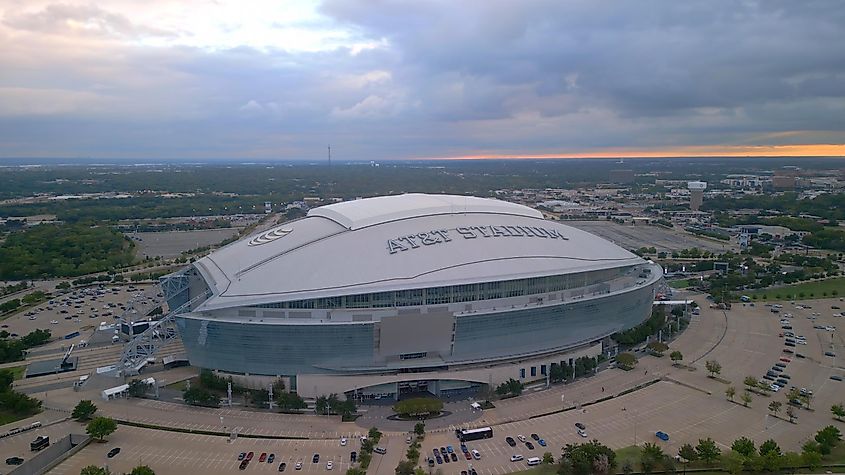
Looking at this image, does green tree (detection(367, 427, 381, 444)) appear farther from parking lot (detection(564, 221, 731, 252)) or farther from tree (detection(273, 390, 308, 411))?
parking lot (detection(564, 221, 731, 252))

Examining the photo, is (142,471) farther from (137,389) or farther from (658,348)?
(658,348)

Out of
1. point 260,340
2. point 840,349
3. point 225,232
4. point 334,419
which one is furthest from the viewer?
point 225,232

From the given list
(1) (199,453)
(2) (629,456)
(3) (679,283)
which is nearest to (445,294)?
(2) (629,456)

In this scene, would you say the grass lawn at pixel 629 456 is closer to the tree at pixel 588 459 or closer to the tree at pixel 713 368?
the tree at pixel 588 459

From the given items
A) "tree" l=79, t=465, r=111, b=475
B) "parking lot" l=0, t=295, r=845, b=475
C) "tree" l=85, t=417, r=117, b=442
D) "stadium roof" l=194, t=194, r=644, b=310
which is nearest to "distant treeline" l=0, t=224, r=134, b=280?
"stadium roof" l=194, t=194, r=644, b=310

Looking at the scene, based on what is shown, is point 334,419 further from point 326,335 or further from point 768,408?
point 768,408

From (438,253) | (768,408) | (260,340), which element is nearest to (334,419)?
(260,340)
